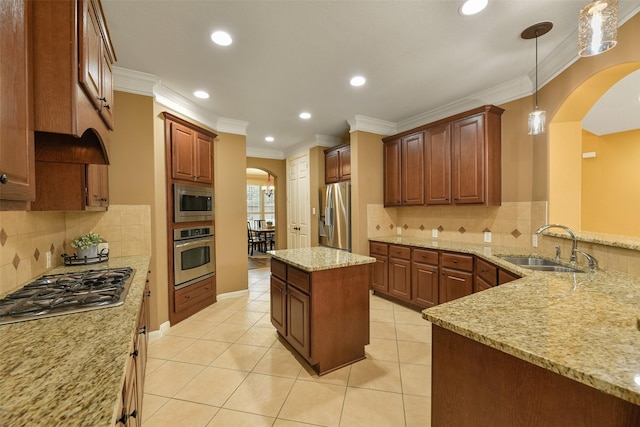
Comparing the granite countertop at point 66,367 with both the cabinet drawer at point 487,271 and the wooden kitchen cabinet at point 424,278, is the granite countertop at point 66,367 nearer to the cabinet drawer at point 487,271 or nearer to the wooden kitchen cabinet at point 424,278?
the cabinet drawer at point 487,271

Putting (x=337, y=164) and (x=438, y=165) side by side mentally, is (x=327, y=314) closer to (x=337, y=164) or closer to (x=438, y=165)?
(x=438, y=165)

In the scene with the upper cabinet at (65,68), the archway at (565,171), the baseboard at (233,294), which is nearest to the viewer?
the upper cabinet at (65,68)

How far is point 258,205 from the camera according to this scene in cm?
1041

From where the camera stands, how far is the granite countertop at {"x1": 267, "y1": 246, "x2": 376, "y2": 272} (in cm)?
210

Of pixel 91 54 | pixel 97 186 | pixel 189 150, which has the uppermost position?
pixel 189 150

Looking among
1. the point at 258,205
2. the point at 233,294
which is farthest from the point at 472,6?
the point at 258,205

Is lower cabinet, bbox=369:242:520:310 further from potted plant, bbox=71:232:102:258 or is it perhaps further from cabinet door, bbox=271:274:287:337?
potted plant, bbox=71:232:102:258

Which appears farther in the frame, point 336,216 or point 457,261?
point 336,216

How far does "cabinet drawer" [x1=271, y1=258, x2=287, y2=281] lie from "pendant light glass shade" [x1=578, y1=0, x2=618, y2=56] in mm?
2422

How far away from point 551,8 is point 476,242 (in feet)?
7.89

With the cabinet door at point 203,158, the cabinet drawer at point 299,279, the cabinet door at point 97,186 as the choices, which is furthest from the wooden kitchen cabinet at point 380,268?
the cabinet door at point 97,186

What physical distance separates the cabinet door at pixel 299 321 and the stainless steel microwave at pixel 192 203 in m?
1.72

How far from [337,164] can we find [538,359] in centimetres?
410

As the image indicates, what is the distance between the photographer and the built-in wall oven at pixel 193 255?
10.2 feet
